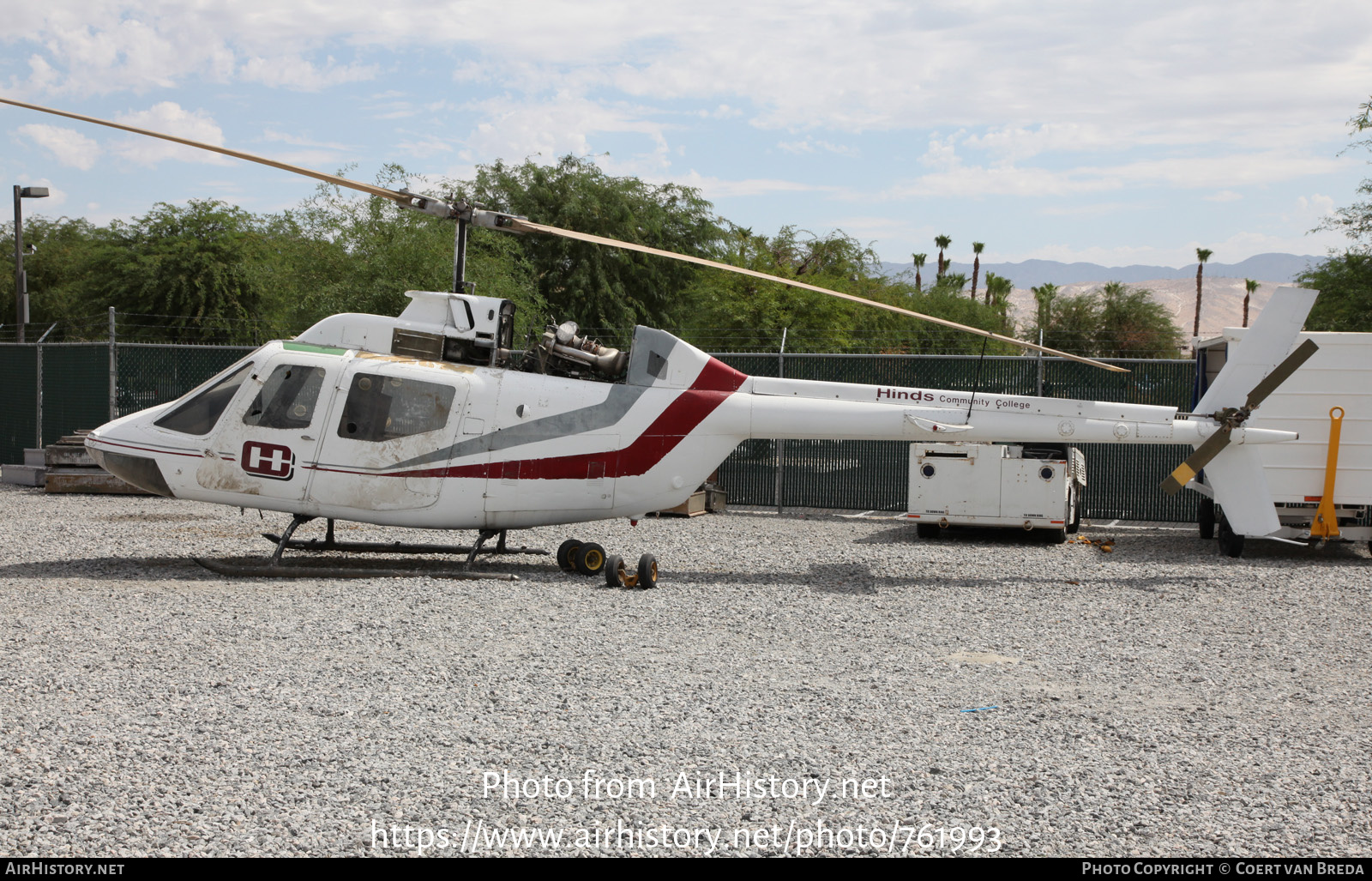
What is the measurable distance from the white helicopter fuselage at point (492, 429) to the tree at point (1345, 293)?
18368mm

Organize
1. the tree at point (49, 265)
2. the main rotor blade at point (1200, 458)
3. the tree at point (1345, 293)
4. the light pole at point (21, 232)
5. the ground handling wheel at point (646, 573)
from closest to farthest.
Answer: the ground handling wheel at point (646, 573)
the main rotor blade at point (1200, 458)
the light pole at point (21, 232)
the tree at point (1345, 293)
the tree at point (49, 265)

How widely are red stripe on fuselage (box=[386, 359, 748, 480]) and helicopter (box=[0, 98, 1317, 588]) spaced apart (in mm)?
16

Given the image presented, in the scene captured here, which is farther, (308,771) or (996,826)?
(308,771)

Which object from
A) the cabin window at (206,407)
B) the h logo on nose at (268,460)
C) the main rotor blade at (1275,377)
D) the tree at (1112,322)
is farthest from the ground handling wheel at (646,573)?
the tree at (1112,322)

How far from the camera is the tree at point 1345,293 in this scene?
83.1 ft

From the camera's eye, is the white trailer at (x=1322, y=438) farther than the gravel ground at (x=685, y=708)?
Yes

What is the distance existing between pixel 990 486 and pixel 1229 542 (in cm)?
270

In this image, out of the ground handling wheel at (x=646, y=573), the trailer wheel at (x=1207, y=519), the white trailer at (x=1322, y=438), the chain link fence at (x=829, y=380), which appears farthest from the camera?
the chain link fence at (x=829, y=380)

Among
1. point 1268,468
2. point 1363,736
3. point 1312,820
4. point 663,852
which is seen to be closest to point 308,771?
point 663,852

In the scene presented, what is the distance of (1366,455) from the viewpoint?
1174 cm

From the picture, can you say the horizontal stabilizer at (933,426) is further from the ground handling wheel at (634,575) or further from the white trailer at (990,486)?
the ground handling wheel at (634,575)
